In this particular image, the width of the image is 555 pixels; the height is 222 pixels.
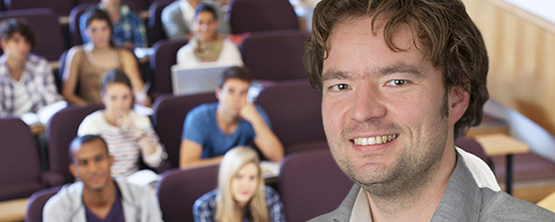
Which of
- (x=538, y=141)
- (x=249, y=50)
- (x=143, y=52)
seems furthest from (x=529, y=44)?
(x=143, y=52)

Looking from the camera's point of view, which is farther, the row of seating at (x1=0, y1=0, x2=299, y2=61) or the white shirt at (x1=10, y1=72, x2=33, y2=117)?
the row of seating at (x1=0, y1=0, x2=299, y2=61)

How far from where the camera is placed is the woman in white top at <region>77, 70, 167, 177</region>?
153cm

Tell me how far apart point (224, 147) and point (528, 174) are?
0.96 meters

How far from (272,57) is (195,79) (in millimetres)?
484

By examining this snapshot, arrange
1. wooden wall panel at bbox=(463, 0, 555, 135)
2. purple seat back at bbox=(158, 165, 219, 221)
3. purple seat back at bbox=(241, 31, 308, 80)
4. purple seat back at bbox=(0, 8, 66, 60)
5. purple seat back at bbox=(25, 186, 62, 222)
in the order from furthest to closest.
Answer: purple seat back at bbox=(0, 8, 66, 60), purple seat back at bbox=(241, 31, 308, 80), wooden wall panel at bbox=(463, 0, 555, 135), purple seat back at bbox=(158, 165, 219, 221), purple seat back at bbox=(25, 186, 62, 222)

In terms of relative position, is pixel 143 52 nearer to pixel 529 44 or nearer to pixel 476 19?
pixel 476 19

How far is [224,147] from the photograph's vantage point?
1.62 meters

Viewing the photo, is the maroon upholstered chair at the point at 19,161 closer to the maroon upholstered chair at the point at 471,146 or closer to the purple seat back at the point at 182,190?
the purple seat back at the point at 182,190

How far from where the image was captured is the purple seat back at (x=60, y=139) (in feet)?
5.09

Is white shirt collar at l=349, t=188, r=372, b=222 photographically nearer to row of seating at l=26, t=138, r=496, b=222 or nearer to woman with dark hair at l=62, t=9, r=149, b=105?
row of seating at l=26, t=138, r=496, b=222

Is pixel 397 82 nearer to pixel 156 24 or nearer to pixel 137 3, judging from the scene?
pixel 156 24

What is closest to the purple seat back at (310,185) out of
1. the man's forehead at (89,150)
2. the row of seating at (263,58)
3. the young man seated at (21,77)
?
the man's forehead at (89,150)

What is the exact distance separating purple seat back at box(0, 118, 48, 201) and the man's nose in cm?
125

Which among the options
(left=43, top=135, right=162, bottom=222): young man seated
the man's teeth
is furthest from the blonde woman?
the man's teeth
